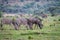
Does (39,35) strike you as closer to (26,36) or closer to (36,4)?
(26,36)

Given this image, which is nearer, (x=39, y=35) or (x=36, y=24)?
(x=39, y=35)

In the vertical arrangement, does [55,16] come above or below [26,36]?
above

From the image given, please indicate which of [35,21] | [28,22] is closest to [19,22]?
[28,22]

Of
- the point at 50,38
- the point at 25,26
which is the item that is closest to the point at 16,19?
the point at 25,26

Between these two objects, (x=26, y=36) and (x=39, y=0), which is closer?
(x=26, y=36)

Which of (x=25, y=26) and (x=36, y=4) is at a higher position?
(x=36, y=4)

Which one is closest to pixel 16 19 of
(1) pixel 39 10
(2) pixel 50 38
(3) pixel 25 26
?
(3) pixel 25 26

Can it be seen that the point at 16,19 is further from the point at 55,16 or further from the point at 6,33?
the point at 55,16

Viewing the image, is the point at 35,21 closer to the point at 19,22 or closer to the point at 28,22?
the point at 28,22

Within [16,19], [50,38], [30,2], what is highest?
[30,2]
